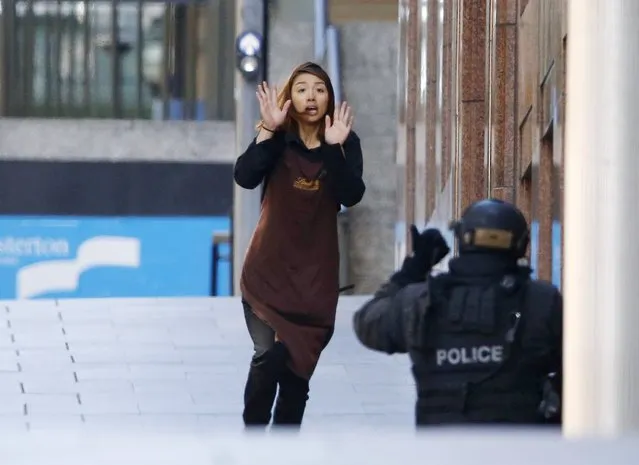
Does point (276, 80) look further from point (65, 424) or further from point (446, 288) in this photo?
point (446, 288)

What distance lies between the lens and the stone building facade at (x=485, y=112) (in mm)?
9367

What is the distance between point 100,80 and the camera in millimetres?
25359

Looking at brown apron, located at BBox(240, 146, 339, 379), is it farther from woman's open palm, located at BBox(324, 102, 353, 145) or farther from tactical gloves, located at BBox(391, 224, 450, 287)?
tactical gloves, located at BBox(391, 224, 450, 287)

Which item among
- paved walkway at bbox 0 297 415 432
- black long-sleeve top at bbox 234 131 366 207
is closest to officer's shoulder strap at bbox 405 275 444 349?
black long-sleeve top at bbox 234 131 366 207

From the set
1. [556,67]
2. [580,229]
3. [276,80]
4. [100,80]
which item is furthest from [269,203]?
[100,80]

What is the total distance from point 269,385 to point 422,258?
1.82 metres

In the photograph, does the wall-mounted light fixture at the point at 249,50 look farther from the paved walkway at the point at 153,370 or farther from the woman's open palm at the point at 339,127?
the woman's open palm at the point at 339,127

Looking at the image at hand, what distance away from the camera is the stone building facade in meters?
9.37

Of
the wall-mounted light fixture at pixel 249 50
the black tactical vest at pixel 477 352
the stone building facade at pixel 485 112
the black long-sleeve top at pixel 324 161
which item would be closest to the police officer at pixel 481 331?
the black tactical vest at pixel 477 352

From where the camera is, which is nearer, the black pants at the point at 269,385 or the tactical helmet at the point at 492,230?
the tactical helmet at the point at 492,230

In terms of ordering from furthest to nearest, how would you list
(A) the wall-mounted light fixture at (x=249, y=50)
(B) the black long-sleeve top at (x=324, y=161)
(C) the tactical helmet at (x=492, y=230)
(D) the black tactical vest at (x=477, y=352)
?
(A) the wall-mounted light fixture at (x=249, y=50), (B) the black long-sleeve top at (x=324, y=161), (C) the tactical helmet at (x=492, y=230), (D) the black tactical vest at (x=477, y=352)

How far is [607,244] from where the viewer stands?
16.6ft

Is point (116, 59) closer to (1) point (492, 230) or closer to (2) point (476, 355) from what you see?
(1) point (492, 230)

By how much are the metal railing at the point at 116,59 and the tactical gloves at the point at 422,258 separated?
1978cm
